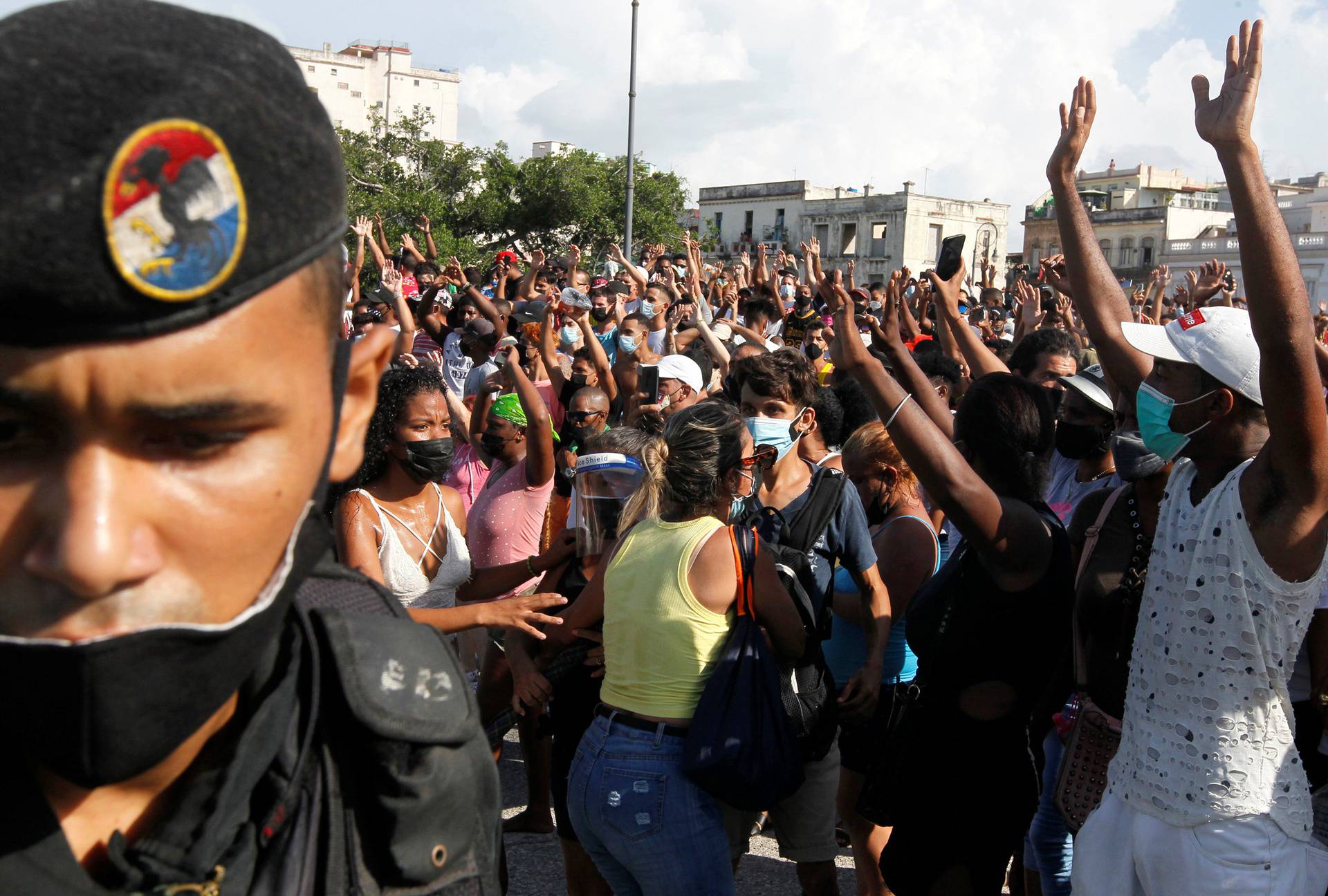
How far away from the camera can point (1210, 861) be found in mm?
2676

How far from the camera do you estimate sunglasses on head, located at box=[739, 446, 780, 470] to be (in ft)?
12.5

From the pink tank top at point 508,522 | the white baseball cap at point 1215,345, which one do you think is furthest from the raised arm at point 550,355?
the white baseball cap at point 1215,345

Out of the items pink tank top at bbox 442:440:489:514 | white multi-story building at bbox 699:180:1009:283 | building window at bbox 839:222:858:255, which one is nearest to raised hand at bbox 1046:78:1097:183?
pink tank top at bbox 442:440:489:514

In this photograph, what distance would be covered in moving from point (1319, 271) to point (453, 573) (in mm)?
41602

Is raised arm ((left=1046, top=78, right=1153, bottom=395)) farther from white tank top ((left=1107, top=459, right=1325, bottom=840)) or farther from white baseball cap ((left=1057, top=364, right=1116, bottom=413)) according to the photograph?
white tank top ((left=1107, top=459, right=1325, bottom=840))

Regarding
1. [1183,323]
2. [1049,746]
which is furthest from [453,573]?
[1183,323]

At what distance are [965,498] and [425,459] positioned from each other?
2213 millimetres

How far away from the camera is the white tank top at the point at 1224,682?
2652mm

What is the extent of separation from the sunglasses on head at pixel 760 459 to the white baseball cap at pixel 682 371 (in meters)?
2.48

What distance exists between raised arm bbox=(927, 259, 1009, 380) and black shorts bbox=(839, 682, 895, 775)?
5.95 feet

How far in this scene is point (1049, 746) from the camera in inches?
176

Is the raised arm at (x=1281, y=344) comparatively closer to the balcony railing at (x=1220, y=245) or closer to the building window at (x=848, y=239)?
the balcony railing at (x=1220, y=245)

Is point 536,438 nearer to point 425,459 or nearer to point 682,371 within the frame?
point 425,459

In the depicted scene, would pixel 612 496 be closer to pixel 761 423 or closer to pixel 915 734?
pixel 761 423
